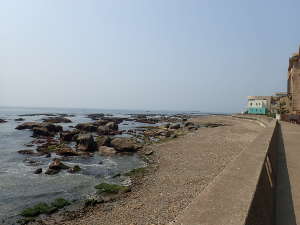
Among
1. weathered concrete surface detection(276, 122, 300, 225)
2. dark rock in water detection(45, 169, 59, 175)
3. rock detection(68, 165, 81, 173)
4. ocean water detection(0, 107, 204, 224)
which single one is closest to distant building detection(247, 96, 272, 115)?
ocean water detection(0, 107, 204, 224)

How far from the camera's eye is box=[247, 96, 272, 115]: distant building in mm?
68031

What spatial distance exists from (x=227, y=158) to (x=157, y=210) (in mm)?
Result: 9744

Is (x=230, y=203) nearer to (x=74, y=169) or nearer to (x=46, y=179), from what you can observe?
(x=46, y=179)

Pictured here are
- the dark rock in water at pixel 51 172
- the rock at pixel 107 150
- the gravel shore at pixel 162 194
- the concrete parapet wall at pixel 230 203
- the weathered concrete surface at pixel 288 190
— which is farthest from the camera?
the rock at pixel 107 150

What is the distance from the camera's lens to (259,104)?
7156 cm

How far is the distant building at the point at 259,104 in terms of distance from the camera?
68031 millimetres

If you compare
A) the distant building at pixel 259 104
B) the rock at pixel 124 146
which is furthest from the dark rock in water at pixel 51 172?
the distant building at pixel 259 104

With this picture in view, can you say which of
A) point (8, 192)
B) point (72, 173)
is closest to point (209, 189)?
point (8, 192)

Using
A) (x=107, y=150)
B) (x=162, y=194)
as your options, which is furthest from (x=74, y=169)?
(x=162, y=194)

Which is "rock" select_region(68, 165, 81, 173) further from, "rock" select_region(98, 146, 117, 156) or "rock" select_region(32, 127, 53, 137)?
"rock" select_region(32, 127, 53, 137)

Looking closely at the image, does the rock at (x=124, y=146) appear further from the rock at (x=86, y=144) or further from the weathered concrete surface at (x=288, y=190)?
the weathered concrete surface at (x=288, y=190)

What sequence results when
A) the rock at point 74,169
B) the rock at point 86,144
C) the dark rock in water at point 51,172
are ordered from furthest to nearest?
1. the rock at point 86,144
2. the rock at point 74,169
3. the dark rock in water at point 51,172

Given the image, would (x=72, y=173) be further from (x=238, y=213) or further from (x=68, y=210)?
(x=238, y=213)

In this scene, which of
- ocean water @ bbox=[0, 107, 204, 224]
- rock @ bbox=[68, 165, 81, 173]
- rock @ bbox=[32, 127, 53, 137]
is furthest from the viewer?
rock @ bbox=[32, 127, 53, 137]
